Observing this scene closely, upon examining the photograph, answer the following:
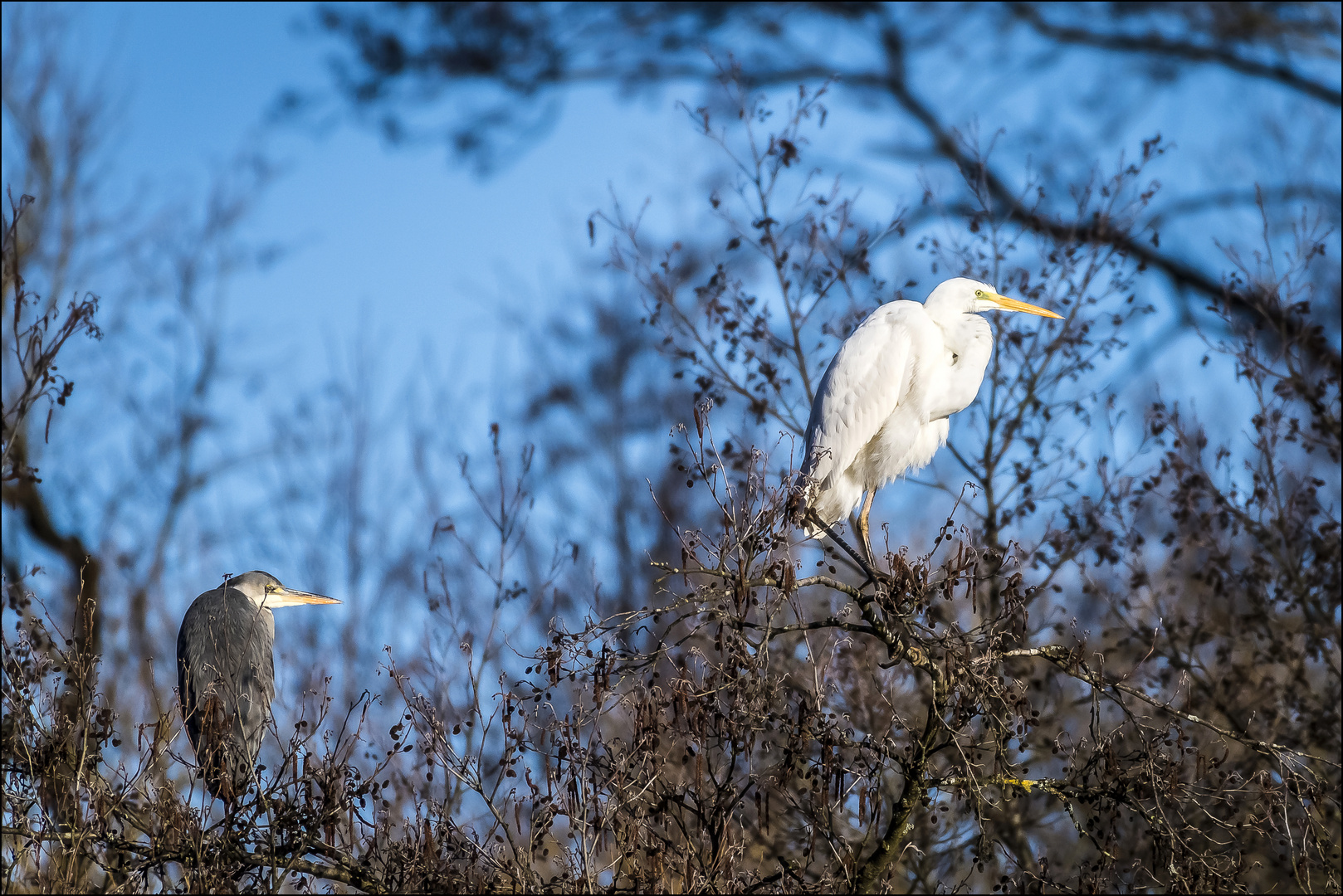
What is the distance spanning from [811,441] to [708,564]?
2.01m

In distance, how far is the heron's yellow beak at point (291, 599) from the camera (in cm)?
625

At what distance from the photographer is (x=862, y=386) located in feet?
17.6

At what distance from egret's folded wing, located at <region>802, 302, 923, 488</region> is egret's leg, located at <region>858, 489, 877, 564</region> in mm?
221

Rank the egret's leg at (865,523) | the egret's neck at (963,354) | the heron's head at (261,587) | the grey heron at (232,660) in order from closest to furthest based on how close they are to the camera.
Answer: the grey heron at (232,660) → the egret's leg at (865,523) → the egret's neck at (963,354) → the heron's head at (261,587)

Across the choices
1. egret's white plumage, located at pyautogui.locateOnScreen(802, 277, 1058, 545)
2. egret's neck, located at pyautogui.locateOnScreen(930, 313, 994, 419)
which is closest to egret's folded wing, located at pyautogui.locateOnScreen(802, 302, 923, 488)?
egret's white plumage, located at pyautogui.locateOnScreen(802, 277, 1058, 545)

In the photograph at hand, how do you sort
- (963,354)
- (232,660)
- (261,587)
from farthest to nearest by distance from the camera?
(261,587) → (963,354) → (232,660)

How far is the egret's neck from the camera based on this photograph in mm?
5324

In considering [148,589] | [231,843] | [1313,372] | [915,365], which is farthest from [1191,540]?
[148,589]

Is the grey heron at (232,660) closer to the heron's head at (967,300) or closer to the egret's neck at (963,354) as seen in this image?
the egret's neck at (963,354)

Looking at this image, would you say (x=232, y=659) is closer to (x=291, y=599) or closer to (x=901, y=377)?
(x=291, y=599)

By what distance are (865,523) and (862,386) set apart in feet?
2.02

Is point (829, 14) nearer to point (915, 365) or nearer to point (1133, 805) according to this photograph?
point (915, 365)

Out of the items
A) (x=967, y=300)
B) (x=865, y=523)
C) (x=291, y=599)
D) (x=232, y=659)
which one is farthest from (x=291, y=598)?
(x=967, y=300)

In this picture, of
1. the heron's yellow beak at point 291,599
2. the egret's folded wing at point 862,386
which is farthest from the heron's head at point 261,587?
the egret's folded wing at point 862,386
